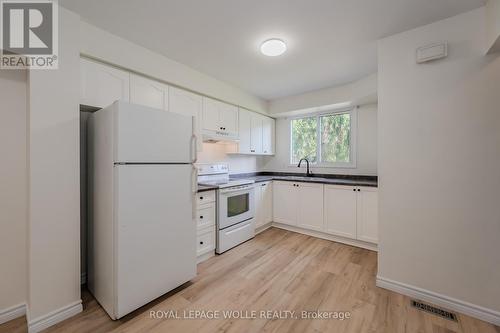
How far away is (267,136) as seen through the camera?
168 inches

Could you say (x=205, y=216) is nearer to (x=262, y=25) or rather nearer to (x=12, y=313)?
(x=12, y=313)

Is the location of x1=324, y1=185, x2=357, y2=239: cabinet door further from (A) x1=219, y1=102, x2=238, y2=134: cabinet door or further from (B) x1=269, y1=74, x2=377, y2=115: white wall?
(A) x1=219, y1=102, x2=238, y2=134: cabinet door

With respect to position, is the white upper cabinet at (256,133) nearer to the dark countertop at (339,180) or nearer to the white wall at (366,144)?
the dark countertop at (339,180)

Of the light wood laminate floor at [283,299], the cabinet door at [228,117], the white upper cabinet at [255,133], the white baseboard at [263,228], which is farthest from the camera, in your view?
the white upper cabinet at [255,133]

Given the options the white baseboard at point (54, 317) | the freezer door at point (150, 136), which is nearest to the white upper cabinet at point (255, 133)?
the freezer door at point (150, 136)

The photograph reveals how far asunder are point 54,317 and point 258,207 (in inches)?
100

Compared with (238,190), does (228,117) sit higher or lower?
higher

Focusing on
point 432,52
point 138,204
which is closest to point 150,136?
point 138,204

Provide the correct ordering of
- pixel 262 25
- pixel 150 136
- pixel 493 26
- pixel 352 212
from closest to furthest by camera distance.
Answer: pixel 493 26, pixel 150 136, pixel 262 25, pixel 352 212

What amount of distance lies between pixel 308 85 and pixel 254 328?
3.27 meters

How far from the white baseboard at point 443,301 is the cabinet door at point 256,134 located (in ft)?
8.74

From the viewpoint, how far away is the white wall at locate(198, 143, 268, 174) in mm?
3391

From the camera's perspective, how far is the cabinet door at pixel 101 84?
1823mm

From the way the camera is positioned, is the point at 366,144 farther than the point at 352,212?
Yes
